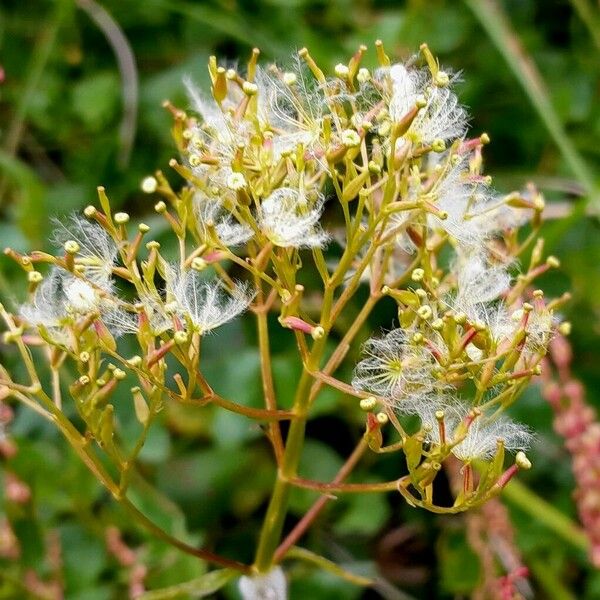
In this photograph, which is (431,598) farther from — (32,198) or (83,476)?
(32,198)

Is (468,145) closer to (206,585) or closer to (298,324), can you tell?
(298,324)

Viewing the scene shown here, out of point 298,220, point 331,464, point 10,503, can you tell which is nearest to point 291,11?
point 331,464

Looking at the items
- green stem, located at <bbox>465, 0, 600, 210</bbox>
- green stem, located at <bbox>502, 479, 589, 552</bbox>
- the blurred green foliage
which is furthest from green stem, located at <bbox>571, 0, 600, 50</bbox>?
green stem, located at <bbox>502, 479, 589, 552</bbox>

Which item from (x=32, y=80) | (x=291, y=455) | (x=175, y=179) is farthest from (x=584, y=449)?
(x=32, y=80)

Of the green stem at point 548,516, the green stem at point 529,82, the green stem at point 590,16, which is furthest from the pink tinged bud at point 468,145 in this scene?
the green stem at point 590,16

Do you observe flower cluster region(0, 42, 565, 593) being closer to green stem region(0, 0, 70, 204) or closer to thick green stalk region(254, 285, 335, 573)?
thick green stalk region(254, 285, 335, 573)

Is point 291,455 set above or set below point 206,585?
above

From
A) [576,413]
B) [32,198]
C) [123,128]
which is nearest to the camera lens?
[576,413]
